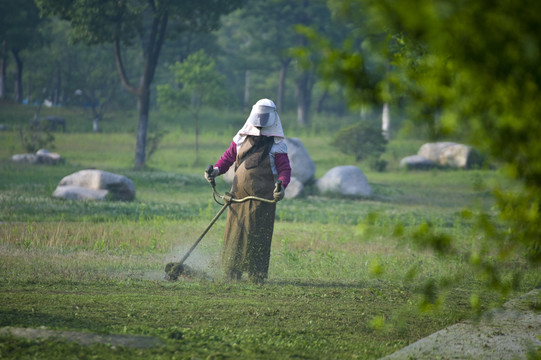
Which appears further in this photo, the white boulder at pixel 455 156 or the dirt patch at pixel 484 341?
the white boulder at pixel 455 156

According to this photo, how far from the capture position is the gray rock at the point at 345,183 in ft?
66.2

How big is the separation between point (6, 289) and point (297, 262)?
4.13 metres

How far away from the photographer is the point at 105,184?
16.6m

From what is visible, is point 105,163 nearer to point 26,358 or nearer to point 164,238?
point 164,238

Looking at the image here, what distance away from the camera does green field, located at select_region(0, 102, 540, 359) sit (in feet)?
15.8

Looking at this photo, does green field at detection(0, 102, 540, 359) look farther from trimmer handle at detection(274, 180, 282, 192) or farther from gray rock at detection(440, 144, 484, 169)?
gray rock at detection(440, 144, 484, 169)

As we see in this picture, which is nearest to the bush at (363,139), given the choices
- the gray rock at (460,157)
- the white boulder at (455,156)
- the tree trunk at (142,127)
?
the white boulder at (455,156)

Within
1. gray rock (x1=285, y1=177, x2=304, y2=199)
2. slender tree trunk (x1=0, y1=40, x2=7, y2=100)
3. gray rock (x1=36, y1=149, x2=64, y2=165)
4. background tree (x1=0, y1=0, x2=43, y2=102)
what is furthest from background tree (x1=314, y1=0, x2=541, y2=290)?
slender tree trunk (x1=0, y1=40, x2=7, y2=100)

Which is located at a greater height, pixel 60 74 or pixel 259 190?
pixel 60 74

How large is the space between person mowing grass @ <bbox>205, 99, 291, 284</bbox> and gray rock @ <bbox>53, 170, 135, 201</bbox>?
355 inches

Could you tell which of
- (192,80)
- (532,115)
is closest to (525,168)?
(532,115)

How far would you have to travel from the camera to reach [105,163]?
28484mm

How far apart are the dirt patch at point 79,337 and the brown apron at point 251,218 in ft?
10.4

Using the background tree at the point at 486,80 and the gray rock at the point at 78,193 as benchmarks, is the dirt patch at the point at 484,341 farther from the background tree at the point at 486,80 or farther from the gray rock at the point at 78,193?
the gray rock at the point at 78,193
